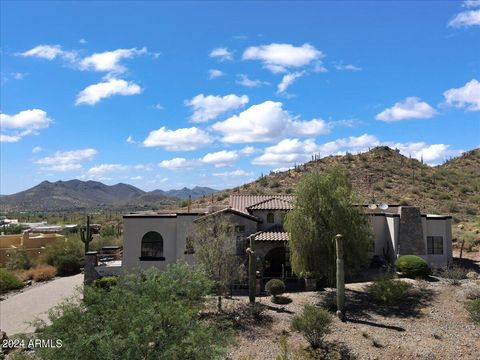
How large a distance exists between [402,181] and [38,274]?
47.7 meters

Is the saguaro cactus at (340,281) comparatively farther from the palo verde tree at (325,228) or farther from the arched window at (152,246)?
the arched window at (152,246)

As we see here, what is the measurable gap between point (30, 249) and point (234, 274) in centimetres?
2903

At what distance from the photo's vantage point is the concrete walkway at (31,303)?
83.8 feet

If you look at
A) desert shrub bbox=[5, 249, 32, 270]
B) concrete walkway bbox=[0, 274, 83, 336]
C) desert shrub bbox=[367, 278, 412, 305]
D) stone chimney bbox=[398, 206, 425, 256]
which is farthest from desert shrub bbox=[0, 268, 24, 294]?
stone chimney bbox=[398, 206, 425, 256]

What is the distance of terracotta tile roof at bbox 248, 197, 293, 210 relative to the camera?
32.0 m

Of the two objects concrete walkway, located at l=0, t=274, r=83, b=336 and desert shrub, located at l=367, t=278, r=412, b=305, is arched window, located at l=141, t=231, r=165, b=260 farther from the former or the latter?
desert shrub, located at l=367, t=278, r=412, b=305

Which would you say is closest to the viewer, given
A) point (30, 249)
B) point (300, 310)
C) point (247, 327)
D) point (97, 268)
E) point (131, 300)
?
point (131, 300)

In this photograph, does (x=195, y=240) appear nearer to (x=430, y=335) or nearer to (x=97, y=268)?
(x=97, y=268)

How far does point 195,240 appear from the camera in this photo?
26609mm

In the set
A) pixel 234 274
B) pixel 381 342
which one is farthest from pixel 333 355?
pixel 234 274

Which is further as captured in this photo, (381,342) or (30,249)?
(30,249)

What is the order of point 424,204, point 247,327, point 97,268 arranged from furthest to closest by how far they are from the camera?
point 424,204, point 97,268, point 247,327

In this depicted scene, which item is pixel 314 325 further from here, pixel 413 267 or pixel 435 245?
pixel 435 245

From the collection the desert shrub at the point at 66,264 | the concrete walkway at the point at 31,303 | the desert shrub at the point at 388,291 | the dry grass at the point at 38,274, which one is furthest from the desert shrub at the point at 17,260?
the desert shrub at the point at 388,291
